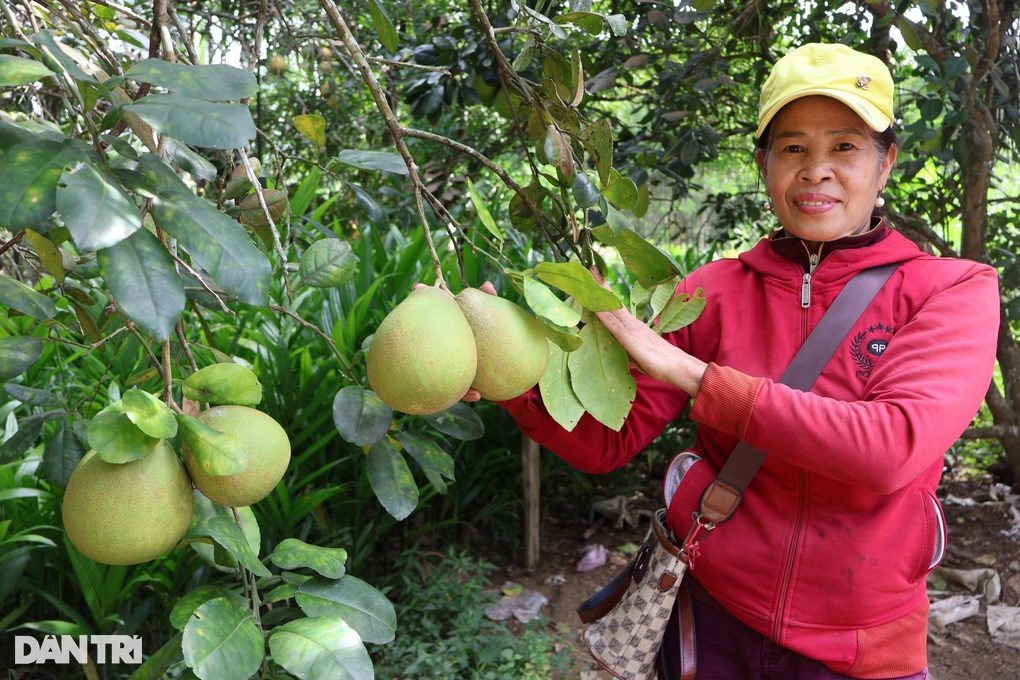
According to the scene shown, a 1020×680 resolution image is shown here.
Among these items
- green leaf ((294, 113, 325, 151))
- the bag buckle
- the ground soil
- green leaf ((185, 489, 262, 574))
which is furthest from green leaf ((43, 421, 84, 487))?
the ground soil

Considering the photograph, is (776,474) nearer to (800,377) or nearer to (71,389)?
(800,377)

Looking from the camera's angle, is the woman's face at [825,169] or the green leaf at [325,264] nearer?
the green leaf at [325,264]

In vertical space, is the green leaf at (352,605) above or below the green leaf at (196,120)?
below

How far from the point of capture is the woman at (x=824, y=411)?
1.12m

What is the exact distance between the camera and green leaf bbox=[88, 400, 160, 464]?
67 centimetres

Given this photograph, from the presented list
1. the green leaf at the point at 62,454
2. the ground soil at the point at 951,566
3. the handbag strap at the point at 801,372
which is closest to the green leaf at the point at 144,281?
the green leaf at the point at 62,454

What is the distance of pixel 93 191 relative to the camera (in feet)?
1.87

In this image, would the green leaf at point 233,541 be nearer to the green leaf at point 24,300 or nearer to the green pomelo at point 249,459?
the green pomelo at point 249,459

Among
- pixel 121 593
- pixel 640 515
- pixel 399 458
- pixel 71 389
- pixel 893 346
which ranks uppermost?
pixel 893 346

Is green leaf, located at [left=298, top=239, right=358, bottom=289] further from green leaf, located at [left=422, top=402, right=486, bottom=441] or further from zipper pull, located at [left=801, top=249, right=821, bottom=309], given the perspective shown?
zipper pull, located at [left=801, top=249, right=821, bottom=309]

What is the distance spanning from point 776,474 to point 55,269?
103 centimetres

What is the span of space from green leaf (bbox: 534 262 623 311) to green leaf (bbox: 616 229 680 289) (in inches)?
5.7

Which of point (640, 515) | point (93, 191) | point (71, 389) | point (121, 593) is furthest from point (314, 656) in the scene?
point (640, 515)

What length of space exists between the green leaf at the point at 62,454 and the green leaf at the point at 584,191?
2.60 ft
